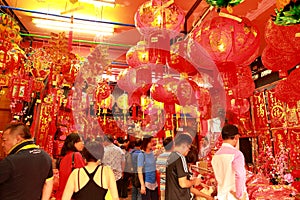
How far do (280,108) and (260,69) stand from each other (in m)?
1.31

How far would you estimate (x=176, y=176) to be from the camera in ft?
8.77

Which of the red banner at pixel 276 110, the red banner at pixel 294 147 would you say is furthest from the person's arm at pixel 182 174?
the red banner at pixel 276 110

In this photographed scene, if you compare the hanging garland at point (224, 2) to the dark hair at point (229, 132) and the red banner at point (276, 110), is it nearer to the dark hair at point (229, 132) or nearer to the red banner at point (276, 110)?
the dark hair at point (229, 132)

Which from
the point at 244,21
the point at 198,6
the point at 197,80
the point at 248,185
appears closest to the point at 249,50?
the point at 244,21

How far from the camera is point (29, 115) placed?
7234 mm

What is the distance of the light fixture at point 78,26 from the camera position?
15.3 feet

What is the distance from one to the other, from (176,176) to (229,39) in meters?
1.52

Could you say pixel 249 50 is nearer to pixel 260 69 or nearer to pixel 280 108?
pixel 280 108

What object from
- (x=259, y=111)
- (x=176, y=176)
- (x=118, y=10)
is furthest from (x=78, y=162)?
(x=259, y=111)

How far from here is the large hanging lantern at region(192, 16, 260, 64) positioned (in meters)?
2.02

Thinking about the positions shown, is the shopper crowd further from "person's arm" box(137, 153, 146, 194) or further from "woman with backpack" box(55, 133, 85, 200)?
"person's arm" box(137, 153, 146, 194)

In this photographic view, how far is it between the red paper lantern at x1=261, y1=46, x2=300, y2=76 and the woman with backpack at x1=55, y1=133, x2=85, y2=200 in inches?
96.8

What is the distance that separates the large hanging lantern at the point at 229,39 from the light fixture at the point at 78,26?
313 cm

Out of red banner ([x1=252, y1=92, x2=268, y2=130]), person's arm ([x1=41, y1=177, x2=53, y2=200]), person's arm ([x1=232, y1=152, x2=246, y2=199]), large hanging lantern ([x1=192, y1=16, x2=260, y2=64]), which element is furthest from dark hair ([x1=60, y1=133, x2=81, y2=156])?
red banner ([x1=252, y1=92, x2=268, y2=130])
